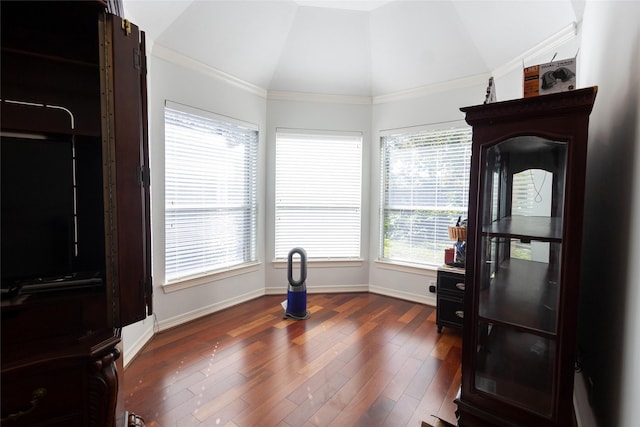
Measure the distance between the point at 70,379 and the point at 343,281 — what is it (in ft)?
10.5

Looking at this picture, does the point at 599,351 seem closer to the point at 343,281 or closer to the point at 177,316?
the point at 343,281

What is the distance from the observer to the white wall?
101cm

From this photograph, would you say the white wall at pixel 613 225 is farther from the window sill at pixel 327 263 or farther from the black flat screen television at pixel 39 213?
the window sill at pixel 327 263

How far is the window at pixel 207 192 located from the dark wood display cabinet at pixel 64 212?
4.87 ft

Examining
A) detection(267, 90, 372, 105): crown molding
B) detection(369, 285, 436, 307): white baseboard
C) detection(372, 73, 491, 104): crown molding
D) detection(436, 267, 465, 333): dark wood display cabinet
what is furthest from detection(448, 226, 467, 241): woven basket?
detection(267, 90, 372, 105): crown molding

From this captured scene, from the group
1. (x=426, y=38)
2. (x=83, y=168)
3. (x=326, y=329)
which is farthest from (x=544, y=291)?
(x=426, y=38)

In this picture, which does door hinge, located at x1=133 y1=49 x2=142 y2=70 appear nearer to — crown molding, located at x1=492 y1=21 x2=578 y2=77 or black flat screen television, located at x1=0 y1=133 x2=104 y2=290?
black flat screen television, located at x1=0 y1=133 x2=104 y2=290

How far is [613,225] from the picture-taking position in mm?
1271

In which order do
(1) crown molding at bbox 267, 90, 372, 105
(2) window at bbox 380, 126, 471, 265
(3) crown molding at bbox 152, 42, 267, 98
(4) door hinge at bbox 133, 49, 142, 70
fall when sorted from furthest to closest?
1. (1) crown molding at bbox 267, 90, 372, 105
2. (2) window at bbox 380, 126, 471, 265
3. (3) crown molding at bbox 152, 42, 267, 98
4. (4) door hinge at bbox 133, 49, 142, 70

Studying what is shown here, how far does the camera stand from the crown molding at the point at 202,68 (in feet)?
8.48

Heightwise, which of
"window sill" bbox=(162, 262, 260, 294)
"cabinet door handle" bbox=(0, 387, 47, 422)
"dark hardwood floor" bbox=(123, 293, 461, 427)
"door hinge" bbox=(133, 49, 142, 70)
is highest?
"door hinge" bbox=(133, 49, 142, 70)

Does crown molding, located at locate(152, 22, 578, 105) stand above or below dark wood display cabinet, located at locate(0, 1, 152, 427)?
above

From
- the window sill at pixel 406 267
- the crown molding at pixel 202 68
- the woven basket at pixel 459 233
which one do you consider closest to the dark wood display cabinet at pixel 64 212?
the crown molding at pixel 202 68

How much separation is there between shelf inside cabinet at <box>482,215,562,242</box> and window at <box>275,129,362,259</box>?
247 cm
